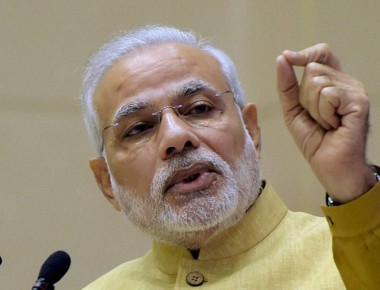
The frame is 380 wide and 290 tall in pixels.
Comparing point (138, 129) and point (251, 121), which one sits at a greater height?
point (138, 129)

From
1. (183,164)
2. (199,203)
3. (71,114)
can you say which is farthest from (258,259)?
(71,114)

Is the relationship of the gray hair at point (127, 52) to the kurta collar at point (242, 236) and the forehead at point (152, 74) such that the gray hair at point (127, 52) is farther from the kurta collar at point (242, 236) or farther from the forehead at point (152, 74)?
the kurta collar at point (242, 236)

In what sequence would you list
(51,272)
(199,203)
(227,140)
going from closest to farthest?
1. (51,272)
2. (199,203)
3. (227,140)

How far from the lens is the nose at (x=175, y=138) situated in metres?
1.74

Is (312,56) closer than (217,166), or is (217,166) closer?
(312,56)

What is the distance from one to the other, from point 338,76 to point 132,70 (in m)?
0.79

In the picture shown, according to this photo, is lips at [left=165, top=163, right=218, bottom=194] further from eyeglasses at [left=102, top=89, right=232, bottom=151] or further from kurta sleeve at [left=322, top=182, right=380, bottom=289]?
kurta sleeve at [left=322, top=182, right=380, bottom=289]

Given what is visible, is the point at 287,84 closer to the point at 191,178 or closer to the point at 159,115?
the point at 191,178

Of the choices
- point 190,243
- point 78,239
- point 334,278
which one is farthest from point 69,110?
point 334,278

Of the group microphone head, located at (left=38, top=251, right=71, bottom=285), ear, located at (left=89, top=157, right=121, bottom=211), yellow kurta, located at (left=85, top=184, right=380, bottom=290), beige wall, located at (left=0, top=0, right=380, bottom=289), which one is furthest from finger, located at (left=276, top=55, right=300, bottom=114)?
beige wall, located at (left=0, top=0, right=380, bottom=289)

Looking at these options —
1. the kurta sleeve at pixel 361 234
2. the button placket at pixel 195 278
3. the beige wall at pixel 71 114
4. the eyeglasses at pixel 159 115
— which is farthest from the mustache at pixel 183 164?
the beige wall at pixel 71 114

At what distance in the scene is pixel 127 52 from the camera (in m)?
2.13

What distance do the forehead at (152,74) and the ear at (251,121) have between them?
108 mm

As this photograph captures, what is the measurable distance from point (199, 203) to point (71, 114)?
1.59 meters
